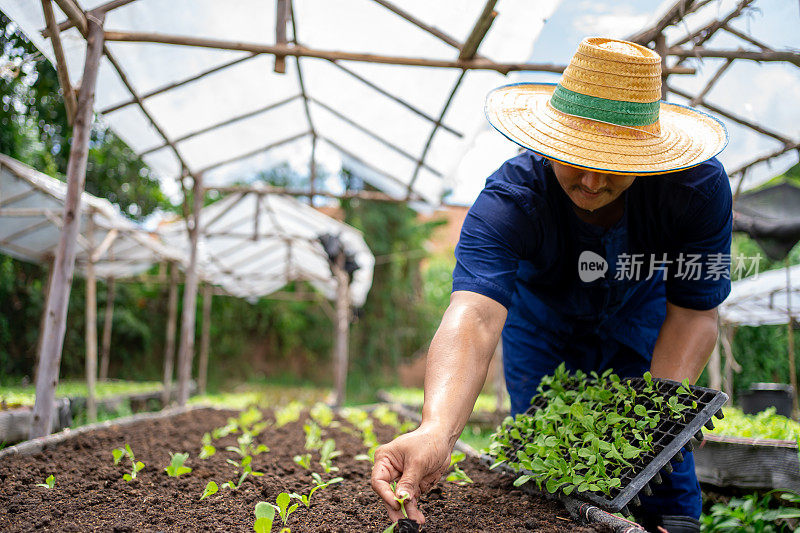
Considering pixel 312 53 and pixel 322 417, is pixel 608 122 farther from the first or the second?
pixel 322 417

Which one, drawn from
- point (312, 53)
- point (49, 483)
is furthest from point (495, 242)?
point (312, 53)

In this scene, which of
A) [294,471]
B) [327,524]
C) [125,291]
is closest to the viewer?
[327,524]

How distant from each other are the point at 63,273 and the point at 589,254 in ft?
8.23

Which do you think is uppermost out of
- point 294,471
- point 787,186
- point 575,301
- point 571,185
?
point 787,186

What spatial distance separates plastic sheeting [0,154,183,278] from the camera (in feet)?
17.3

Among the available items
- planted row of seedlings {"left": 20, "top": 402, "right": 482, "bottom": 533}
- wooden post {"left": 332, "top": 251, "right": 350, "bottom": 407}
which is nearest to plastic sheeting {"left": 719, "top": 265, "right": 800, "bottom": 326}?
wooden post {"left": 332, "top": 251, "right": 350, "bottom": 407}

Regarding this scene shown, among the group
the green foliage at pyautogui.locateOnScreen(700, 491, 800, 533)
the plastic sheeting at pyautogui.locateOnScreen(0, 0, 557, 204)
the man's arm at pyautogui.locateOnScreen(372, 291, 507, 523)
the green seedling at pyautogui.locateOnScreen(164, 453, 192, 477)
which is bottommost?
the green foliage at pyautogui.locateOnScreen(700, 491, 800, 533)

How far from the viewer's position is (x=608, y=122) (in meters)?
1.37

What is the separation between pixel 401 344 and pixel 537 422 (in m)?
14.3

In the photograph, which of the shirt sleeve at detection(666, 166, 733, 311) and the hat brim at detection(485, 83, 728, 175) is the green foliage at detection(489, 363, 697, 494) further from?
the hat brim at detection(485, 83, 728, 175)

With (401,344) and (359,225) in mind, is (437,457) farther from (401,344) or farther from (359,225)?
(401,344)

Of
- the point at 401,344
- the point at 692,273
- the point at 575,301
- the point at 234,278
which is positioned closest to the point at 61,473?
the point at 575,301

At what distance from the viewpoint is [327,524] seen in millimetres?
1418

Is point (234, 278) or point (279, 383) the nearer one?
point (234, 278)
